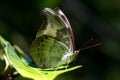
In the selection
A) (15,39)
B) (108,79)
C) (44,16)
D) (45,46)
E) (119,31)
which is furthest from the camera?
(119,31)

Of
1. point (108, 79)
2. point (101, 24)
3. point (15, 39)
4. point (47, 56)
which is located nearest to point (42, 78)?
point (47, 56)

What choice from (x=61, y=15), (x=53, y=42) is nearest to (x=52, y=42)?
(x=53, y=42)

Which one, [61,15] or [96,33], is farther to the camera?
[96,33]

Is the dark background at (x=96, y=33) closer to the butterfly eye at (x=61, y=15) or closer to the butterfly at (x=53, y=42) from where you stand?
the butterfly at (x=53, y=42)

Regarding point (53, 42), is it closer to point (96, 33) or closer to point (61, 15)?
point (61, 15)

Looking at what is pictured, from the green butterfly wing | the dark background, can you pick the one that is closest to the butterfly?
the green butterfly wing

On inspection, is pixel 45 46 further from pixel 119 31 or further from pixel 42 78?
pixel 119 31

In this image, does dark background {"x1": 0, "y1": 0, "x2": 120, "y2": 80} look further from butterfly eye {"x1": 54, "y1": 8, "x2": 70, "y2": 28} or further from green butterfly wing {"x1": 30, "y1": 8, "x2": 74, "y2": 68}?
butterfly eye {"x1": 54, "y1": 8, "x2": 70, "y2": 28}

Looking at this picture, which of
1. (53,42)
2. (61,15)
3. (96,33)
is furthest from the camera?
(96,33)
